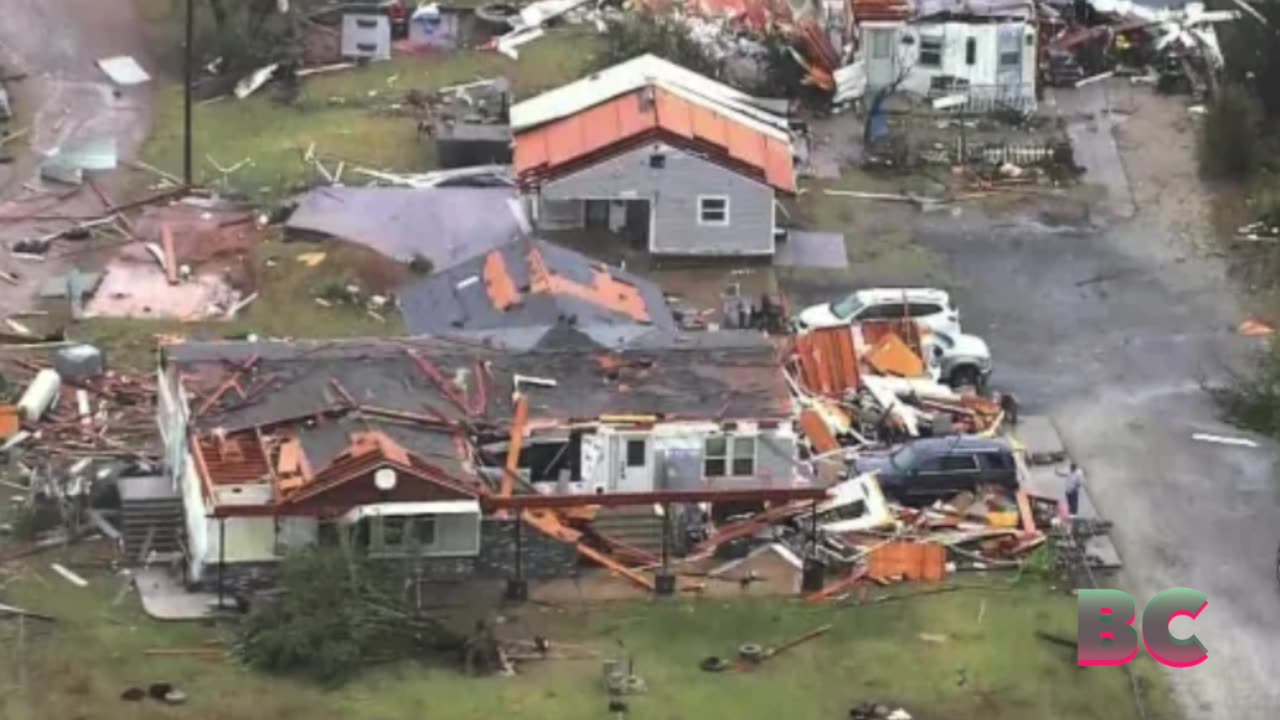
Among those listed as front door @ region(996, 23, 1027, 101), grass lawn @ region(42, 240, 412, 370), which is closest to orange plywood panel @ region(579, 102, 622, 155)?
grass lawn @ region(42, 240, 412, 370)

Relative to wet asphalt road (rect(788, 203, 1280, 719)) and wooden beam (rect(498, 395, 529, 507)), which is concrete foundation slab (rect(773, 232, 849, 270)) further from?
wooden beam (rect(498, 395, 529, 507))

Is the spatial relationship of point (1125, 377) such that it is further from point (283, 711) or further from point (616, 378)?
point (283, 711)

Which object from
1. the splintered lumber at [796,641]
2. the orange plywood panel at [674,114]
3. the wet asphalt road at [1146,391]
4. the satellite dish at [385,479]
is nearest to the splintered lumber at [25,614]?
the satellite dish at [385,479]

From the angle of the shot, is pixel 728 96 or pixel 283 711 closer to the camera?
pixel 283 711

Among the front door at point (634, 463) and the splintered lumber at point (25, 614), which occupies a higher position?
the front door at point (634, 463)

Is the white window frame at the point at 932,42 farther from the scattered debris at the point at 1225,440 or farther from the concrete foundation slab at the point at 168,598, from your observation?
the concrete foundation slab at the point at 168,598

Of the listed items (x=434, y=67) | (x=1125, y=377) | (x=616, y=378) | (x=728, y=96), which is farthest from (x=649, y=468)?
(x=434, y=67)

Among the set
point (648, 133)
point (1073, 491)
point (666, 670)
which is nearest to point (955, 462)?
point (1073, 491)
